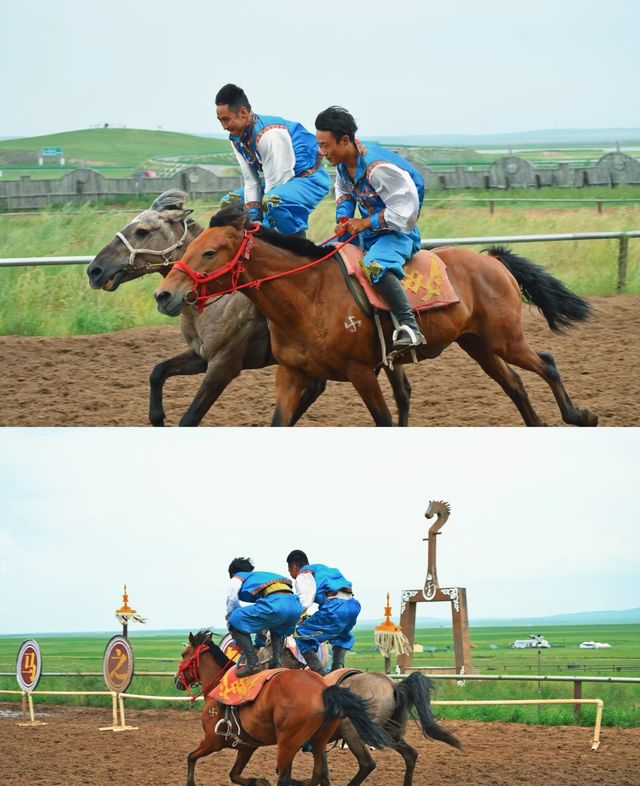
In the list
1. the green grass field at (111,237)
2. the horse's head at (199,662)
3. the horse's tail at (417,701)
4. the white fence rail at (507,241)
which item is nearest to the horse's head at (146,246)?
the white fence rail at (507,241)

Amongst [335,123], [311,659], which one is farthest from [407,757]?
[335,123]

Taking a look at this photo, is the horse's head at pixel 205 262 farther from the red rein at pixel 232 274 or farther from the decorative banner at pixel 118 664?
the decorative banner at pixel 118 664

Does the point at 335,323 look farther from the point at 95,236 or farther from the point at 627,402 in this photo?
the point at 95,236

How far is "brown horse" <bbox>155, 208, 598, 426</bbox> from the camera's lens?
599cm

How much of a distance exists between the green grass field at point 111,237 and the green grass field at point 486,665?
2.79 meters

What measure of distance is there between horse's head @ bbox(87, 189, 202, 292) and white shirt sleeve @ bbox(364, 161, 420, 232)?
56.8 inches

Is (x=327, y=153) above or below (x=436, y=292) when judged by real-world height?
above

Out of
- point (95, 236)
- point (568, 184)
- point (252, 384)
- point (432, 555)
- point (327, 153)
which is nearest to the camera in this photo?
point (327, 153)

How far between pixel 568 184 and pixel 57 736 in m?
9.44

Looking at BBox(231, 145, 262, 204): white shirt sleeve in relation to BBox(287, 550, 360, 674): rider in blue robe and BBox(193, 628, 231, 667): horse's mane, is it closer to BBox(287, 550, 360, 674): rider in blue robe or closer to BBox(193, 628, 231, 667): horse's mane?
BBox(287, 550, 360, 674): rider in blue robe

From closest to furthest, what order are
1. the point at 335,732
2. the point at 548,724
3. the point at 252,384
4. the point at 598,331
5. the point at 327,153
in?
the point at 335,732, the point at 327,153, the point at 548,724, the point at 252,384, the point at 598,331

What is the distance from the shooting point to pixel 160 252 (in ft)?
23.4

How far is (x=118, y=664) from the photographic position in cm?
763

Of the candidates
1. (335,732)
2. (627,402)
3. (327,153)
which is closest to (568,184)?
(627,402)
